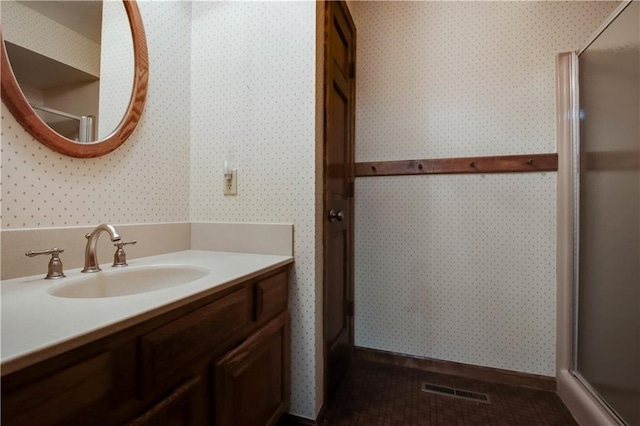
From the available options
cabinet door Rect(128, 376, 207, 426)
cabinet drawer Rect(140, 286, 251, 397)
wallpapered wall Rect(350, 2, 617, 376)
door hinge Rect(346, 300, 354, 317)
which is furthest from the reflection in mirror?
door hinge Rect(346, 300, 354, 317)

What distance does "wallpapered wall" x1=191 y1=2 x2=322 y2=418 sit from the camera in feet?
4.29

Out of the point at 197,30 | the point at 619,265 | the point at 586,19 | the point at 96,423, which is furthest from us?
the point at 586,19

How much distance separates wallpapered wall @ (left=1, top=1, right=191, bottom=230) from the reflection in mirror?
10cm

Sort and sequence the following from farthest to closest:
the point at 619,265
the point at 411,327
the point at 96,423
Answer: the point at 411,327 < the point at 619,265 < the point at 96,423

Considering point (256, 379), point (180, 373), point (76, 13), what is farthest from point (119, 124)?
point (256, 379)

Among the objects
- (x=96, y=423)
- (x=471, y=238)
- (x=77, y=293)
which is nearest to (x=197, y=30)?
(x=77, y=293)

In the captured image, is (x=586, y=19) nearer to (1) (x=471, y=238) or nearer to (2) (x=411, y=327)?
(1) (x=471, y=238)

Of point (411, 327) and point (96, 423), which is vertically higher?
point (96, 423)

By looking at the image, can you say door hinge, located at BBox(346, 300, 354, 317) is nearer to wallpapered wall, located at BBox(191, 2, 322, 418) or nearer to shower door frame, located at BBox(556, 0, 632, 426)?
wallpapered wall, located at BBox(191, 2, 322, 418)

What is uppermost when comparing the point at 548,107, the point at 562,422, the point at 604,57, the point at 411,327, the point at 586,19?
the point at 586,19

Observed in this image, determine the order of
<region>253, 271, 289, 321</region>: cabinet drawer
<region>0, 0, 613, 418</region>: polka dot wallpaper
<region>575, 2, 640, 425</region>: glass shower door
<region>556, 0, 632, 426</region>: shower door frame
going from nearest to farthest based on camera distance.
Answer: <region>253, 271, 289, 321</region>: cabinet drawer → <region>575, 2, 640, 425</region>: glass shower door → <region>0, 0, 613, 418</region>: polka dot wallpaper → <region>556, 0, 632, 426</region>: shower door frame

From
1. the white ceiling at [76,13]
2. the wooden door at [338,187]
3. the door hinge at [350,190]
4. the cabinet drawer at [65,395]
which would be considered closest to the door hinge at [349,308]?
the wooden door at [338,187]

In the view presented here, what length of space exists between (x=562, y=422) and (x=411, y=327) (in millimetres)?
793

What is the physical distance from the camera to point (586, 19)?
1614mm
